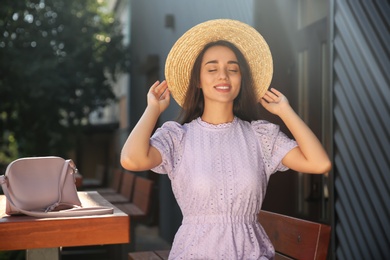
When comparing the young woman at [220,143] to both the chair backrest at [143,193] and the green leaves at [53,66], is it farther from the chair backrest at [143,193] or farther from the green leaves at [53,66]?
the green leaves at [53,66]

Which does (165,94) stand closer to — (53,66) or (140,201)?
(140,201)

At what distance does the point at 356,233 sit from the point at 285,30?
192 cm

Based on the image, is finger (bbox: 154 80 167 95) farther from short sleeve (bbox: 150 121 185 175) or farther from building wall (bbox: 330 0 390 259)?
building wall (bbox: 330 0 390 259)

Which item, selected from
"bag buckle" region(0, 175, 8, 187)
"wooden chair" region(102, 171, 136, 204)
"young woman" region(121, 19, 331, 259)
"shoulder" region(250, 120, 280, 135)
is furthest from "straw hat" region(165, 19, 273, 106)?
"wooden chair" region(102, 171, 136, 204)

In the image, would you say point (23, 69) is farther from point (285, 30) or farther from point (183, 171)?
point (183, 171)

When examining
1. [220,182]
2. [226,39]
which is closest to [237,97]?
[226,39]

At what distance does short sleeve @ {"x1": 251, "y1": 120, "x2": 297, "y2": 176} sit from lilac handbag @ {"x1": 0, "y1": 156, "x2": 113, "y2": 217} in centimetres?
65

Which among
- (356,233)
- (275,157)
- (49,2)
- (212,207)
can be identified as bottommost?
(356,233)

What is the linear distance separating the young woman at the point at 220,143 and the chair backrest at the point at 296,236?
0.16 m

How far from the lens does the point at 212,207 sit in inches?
100

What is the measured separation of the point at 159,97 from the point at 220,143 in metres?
0.31

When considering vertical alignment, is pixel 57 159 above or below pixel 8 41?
below

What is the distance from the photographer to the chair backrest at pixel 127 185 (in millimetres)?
6659

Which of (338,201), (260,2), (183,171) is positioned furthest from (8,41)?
(183,171)
